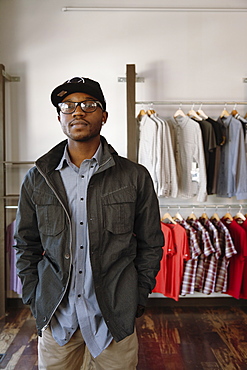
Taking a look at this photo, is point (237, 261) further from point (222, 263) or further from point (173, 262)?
point (173, 262)

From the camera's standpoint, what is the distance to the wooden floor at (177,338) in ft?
8.32

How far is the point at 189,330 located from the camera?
3.05 meters

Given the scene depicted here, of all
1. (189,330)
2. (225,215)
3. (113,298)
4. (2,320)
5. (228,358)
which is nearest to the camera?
(113,298)

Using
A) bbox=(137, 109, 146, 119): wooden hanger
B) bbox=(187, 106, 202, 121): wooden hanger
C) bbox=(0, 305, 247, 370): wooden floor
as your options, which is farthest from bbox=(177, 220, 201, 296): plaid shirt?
bbox=(137, 109, 146, 119): wooden hanger

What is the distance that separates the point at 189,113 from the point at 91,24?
127cm

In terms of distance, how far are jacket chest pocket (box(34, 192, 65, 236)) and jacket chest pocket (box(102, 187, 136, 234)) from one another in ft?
0.56

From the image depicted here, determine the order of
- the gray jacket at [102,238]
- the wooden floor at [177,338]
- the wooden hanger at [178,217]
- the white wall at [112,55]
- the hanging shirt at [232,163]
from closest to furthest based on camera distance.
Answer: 1. the gray jacket at [102,238]
2. the wooden floor at [177,338]
3. the hanging shirt at [232,163]
4. the wooden hanger at [178,217]
5. the white wall at [112,55]

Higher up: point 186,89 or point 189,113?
point 186,89

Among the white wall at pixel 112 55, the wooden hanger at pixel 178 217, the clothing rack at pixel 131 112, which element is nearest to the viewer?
the clothing rack at pixel 131 112

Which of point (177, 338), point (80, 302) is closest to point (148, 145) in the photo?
point (177, 338)

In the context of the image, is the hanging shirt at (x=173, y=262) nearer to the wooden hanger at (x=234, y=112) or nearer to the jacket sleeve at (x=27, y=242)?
the wooden hanger at (x=234, y=112)

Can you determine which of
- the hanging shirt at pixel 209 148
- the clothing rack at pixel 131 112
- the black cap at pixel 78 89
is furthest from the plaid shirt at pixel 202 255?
the black cap at pixel 78 89

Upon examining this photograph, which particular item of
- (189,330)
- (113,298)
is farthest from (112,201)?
(189,330)

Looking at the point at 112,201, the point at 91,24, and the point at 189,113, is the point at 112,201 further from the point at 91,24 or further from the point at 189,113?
the point at 91,24
